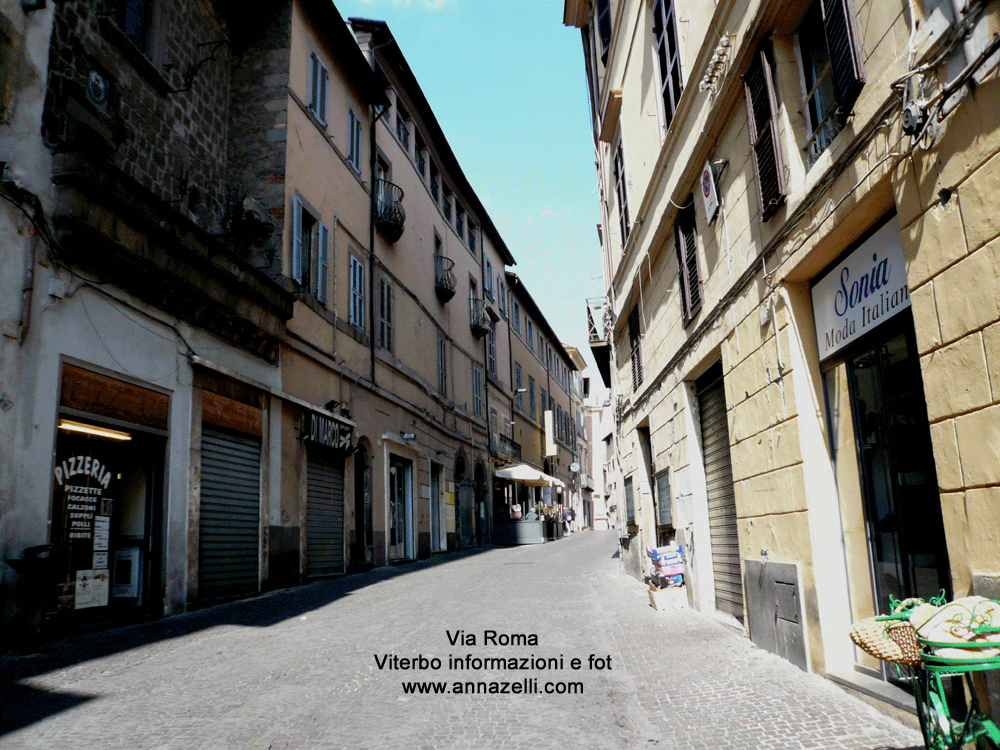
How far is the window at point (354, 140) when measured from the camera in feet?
56.6

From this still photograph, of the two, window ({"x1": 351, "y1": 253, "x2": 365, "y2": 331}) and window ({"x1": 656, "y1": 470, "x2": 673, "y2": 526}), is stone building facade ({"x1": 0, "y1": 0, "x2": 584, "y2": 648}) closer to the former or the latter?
window ({"x1": 351, "y1": 253, "x2": 365, "y2": 331})

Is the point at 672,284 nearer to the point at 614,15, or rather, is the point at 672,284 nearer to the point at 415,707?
the point at 614,15

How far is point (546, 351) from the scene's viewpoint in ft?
153

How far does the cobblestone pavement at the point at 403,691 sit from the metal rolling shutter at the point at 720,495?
473mm

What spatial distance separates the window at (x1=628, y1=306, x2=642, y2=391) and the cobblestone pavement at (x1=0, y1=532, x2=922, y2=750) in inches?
224

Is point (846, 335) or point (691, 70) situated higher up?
point (691, 70)

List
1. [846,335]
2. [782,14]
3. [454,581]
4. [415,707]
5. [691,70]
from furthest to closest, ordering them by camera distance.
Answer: [454,581] < [691,70] < [782,14] < [846,335] < [415,707]

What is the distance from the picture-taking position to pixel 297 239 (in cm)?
1366

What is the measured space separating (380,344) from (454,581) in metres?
7.13

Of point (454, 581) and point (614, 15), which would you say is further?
point (614, 15)

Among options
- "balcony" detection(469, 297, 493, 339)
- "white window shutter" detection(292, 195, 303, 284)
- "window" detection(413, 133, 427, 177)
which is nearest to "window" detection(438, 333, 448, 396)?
"balcony" detection(469, 297, 493, 339)

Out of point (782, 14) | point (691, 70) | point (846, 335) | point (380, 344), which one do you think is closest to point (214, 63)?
point (380, 344)

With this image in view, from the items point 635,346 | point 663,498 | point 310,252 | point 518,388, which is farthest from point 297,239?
point 518,388

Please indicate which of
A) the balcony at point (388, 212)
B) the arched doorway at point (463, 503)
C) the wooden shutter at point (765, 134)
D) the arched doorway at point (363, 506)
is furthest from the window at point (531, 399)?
the wooden shutter at point (765, 134)
